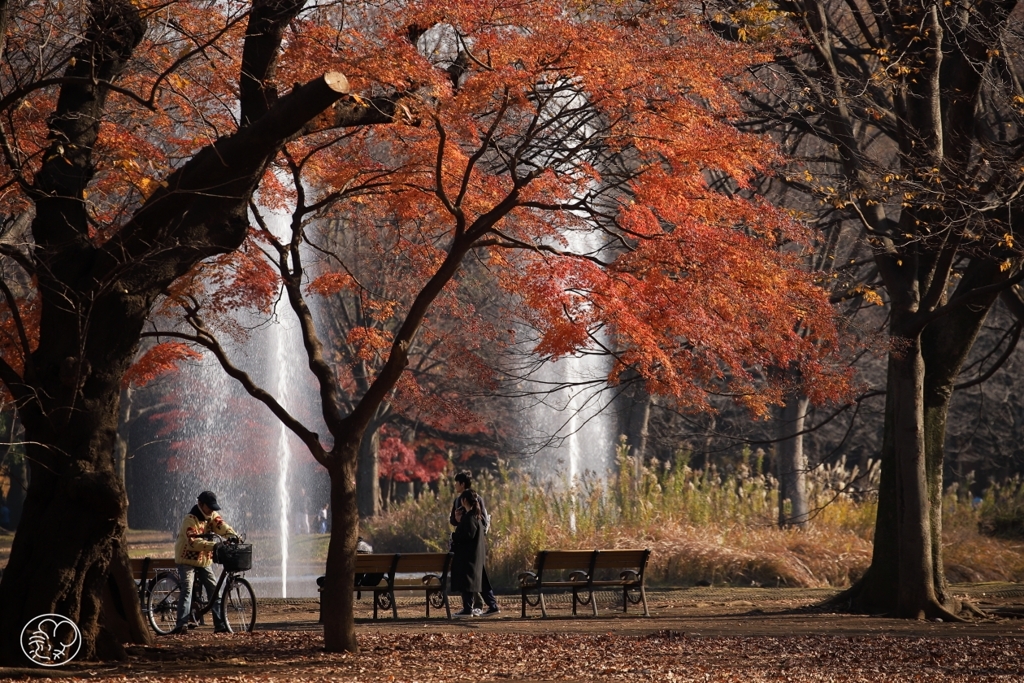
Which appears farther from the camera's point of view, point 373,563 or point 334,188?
point 373,563

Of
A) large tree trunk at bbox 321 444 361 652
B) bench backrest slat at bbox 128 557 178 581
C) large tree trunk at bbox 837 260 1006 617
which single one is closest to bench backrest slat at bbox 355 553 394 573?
bench backrest slat at bbox 128 557 178 581

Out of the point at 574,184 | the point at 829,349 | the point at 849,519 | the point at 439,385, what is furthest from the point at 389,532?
the point at 574,184

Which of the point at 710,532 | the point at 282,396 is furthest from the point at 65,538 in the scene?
the point at 282,396

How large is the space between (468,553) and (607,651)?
12.6 feet

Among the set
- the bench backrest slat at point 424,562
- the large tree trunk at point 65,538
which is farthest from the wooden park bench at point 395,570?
the large tree trunk at point 65,538

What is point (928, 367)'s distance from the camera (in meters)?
13.0

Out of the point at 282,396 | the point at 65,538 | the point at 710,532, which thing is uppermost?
the point at 282,396

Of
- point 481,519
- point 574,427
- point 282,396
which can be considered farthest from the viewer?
point 574,427

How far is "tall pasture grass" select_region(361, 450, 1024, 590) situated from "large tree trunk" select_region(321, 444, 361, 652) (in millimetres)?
8037

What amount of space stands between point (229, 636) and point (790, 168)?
9942 mm

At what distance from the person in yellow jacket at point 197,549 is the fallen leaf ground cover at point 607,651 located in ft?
0.98

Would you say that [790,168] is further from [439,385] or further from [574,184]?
[439,385]

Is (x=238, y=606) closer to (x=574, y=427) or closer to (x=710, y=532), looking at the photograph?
(x=710, y=532)

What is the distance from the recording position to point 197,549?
1213 cm
